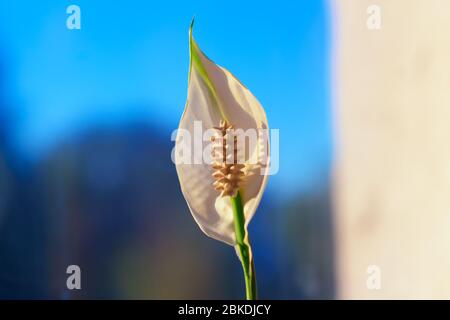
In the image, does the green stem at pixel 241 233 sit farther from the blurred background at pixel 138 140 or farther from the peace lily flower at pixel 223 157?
the blurred background at pixel 138 140

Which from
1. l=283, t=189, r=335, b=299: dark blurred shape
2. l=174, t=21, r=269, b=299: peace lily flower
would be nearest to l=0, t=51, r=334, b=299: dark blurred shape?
Result: l=283, t=189, r=335, b=299: dark blurred shape

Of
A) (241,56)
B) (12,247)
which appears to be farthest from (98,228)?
(241,56)

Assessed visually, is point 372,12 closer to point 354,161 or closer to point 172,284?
point 354,161

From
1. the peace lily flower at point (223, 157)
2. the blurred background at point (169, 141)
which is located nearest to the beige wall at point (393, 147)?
the blurred background at point (169, 141)

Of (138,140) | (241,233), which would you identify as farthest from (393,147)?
(138,140)

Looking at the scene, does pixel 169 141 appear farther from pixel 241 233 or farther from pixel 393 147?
pixel 393 147

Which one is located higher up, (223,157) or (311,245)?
(223,157)

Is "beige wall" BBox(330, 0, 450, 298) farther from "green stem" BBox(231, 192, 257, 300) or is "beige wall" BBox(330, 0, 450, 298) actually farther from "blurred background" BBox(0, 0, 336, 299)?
"green stem" BBox(231, 192, 257, 300)
